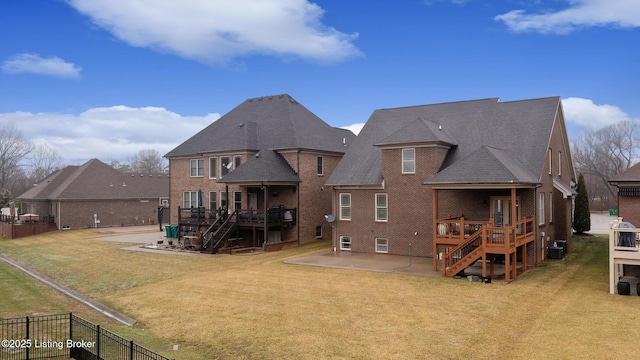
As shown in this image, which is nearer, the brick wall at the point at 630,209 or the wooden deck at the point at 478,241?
the wooden deck at the point at 478,241

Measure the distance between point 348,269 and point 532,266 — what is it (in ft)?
29.1

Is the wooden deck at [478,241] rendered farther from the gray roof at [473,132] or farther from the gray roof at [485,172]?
the gray roof at [473,132]

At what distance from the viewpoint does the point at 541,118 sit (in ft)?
83.8

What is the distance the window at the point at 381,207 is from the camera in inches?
1064

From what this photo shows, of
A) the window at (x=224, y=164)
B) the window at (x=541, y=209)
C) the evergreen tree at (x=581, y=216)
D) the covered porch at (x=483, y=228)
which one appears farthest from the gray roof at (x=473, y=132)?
the evergreen tree at (x=581, y=216)

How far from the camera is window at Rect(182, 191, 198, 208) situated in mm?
37950

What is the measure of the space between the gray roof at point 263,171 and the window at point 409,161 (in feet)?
29.2

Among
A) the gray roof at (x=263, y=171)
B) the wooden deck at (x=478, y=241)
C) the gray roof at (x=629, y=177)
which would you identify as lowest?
the wooden deck at (x=478, y=241)

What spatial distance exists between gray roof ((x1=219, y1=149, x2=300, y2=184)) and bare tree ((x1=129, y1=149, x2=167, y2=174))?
250ft

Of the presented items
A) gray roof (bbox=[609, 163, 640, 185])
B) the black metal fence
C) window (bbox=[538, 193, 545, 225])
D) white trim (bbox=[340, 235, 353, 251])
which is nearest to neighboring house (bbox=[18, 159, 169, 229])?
white trim (bbox=[340, 235, 353, 251])

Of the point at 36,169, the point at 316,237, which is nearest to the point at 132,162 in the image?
the point at 36,169

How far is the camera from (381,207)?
2717 centimetres

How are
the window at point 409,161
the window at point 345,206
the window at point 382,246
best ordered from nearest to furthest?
A: the window at point 409,161 < the window at point 382,246 < the window at point 345,206

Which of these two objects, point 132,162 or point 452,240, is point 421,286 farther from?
point 132,162
